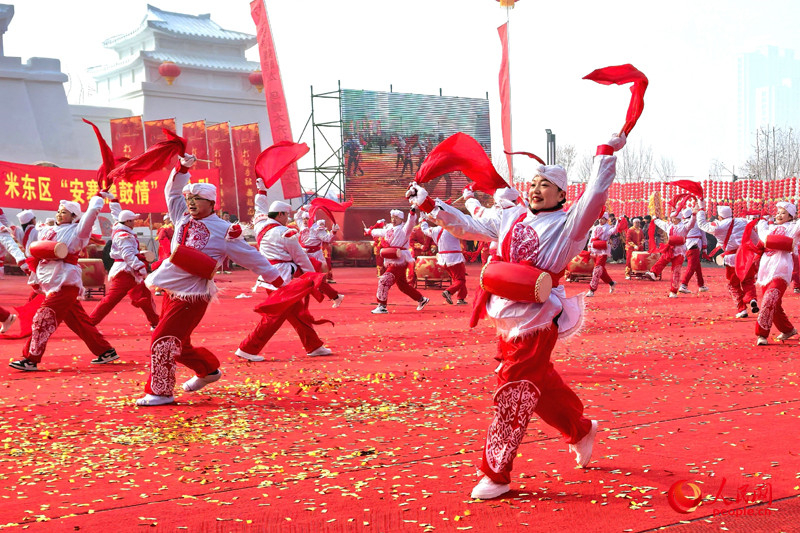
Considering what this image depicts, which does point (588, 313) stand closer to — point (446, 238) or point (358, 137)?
point (446, 238)

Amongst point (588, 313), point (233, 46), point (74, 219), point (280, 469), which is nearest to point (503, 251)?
point (280, 469)

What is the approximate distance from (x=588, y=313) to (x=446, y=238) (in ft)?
9.62

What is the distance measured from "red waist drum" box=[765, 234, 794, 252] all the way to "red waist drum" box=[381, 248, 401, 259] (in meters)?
6.14

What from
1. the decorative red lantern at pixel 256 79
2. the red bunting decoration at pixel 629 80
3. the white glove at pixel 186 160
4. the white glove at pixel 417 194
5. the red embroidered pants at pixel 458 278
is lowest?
the red embroidered pants at pixel 458 278

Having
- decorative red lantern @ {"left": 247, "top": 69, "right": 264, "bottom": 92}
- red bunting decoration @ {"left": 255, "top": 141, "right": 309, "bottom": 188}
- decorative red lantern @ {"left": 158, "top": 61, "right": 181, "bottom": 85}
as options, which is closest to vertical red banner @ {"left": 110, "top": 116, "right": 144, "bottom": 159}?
decorative red lantern @ {"left": 158, "top": 61, "right": 181, "bottom": 85}

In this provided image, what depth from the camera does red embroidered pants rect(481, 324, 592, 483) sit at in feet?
13.0

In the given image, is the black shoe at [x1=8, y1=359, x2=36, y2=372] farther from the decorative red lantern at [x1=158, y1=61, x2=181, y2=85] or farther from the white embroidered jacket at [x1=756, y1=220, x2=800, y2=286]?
the decorative red lantern at [x1=158, y1=61, x2=181, y2=85]

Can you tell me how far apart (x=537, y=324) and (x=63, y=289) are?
5585mm

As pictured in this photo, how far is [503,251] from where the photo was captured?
14.2 ft

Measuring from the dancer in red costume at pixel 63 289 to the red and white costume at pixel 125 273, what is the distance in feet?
5.41

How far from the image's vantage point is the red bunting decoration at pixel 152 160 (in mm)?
6602

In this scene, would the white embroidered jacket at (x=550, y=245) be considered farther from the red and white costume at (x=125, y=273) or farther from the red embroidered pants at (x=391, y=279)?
the red embroidered pants at (x=391, y=279)

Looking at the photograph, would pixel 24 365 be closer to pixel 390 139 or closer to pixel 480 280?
pixel 480 280

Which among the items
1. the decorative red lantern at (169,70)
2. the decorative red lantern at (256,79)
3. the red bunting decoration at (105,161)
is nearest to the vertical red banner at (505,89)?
the decorative red lantern at (256,79)
